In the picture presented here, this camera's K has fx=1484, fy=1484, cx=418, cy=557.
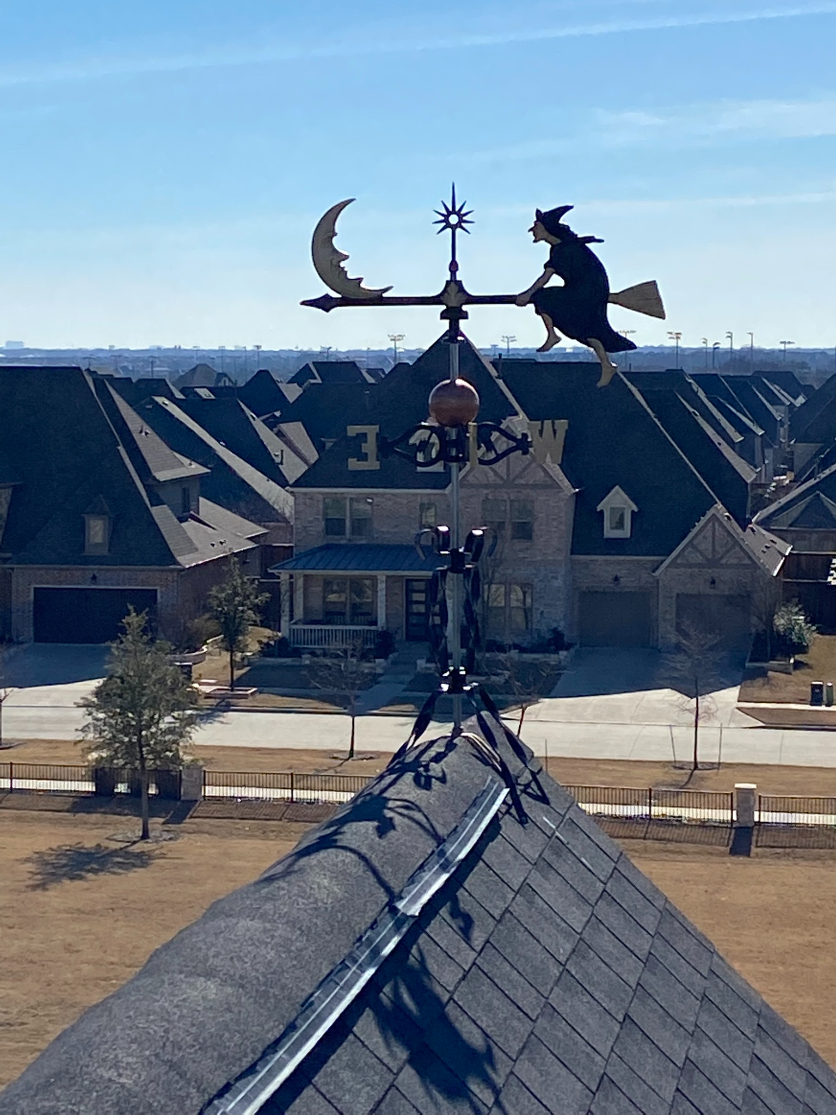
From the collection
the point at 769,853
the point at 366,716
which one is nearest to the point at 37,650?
the point at 366,716

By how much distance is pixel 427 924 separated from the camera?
5.59m

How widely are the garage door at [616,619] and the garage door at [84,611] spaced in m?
14.9

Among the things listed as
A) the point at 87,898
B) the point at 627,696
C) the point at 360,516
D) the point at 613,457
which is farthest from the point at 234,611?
the point at 87,898

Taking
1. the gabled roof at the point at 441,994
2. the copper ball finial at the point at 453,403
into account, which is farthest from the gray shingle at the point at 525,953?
the copper ball finial at the point at 453,403

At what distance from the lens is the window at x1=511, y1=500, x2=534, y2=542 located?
50.2m

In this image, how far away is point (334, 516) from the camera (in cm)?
5250

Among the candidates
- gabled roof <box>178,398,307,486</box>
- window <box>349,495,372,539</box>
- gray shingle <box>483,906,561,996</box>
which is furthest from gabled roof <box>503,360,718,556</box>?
gray shingle <box>483,906,561,996</box>

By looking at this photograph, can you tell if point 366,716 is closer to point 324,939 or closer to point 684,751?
point 684,751

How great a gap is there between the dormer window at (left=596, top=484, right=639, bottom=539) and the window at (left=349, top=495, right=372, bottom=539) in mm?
8103

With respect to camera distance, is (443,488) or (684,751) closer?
(684,751)

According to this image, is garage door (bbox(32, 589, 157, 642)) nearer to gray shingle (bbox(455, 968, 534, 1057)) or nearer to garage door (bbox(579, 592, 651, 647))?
garage door (bbox(579, 592, 651, 647))

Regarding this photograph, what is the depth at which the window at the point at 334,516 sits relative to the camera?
52.5 meters

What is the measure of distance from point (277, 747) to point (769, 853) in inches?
548

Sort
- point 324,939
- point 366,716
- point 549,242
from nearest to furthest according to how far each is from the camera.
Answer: point 324,939 → point 549,242 → point 366,716
